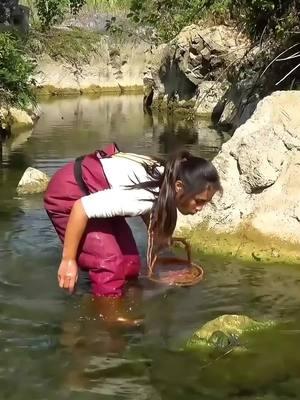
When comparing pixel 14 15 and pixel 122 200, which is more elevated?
pixel 122 200

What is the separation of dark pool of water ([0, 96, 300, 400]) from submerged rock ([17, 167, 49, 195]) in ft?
4.60

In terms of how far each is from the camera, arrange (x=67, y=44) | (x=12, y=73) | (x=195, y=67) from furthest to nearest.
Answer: (x=67, y=44), (x=195, y=67), (x=12, y=73)

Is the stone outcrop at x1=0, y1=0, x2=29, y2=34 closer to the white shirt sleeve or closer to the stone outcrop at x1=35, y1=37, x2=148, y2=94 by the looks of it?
the stone outcrop at x1=35, y1=37, x2=148, y2=94

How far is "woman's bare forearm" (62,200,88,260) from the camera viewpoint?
4246 millimetres

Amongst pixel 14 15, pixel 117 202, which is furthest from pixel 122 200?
pixel 14 15

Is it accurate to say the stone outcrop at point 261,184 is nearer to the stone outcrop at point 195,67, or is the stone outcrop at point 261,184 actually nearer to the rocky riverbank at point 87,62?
the stone outcrop at point 195,67

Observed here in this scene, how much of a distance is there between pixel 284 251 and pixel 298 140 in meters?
1.02

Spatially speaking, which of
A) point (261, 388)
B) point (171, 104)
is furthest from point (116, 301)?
point (171, 104)

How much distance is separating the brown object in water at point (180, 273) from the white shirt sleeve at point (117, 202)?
89 cm

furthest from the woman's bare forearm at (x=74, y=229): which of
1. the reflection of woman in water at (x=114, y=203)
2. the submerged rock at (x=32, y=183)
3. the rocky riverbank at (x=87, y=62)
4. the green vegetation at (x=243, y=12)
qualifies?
the rocky riverbank at (x=87, y=62)

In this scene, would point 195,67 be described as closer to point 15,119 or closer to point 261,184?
point 15,119

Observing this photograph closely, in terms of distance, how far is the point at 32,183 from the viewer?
899cm

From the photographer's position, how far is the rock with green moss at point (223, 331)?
14.0 feet

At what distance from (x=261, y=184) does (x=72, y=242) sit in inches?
98.7
